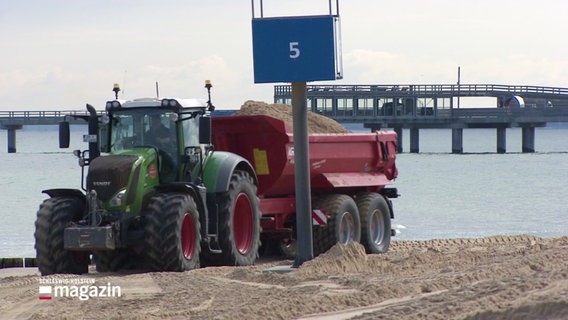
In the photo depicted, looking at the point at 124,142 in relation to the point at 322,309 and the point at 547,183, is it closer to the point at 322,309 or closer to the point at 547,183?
the point at 322,309

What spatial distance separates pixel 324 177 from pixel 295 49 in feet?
11.6

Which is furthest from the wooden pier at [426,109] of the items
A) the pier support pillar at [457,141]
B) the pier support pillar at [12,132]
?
the pier support pillar at [12,132]

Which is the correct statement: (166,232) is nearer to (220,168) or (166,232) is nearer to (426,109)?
(220,168)

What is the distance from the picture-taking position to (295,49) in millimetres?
15742

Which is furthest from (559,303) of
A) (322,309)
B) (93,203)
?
(93,203)

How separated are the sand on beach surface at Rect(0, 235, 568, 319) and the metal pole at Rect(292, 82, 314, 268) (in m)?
0.37

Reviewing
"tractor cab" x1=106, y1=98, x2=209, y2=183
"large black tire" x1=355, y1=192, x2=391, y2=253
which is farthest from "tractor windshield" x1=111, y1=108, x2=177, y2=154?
"large black tire" x1=355, y1=192, x2=391, y2=253

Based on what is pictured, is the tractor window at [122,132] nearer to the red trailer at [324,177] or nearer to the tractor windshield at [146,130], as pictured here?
the tractor windshield at [146,130]

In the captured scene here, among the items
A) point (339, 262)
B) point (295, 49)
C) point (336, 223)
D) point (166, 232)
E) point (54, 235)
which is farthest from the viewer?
point (336, 223)

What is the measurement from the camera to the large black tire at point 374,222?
1988cm

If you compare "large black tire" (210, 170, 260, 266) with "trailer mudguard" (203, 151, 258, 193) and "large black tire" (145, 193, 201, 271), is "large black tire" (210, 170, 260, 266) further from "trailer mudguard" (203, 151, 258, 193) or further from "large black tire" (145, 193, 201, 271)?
"large black tire" (145, 193, 201, 271)

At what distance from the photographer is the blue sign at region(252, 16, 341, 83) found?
615 inches

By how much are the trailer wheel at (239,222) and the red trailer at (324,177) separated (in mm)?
872

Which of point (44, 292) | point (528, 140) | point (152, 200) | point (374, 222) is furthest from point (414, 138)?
point (44, 292)
